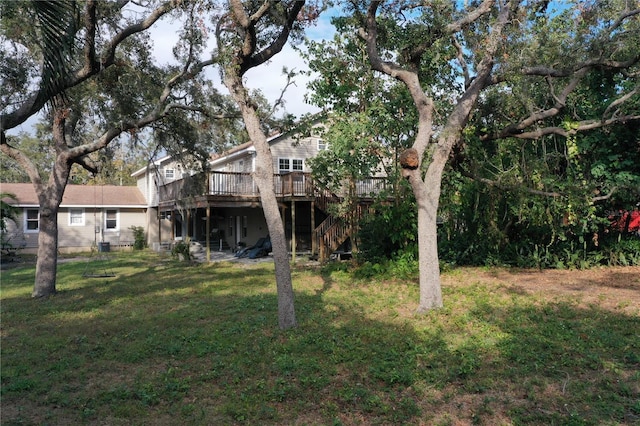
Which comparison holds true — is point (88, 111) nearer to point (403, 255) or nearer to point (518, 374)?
point (403, 255)

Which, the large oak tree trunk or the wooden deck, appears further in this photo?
the wooden deck

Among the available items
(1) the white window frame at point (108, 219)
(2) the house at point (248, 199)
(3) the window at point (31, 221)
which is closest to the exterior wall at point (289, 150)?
(2) the house at point (248, 199)

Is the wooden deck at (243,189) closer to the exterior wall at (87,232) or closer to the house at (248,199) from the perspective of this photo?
the house at (248,199)

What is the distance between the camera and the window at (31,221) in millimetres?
25109

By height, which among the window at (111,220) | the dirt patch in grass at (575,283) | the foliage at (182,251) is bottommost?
the dirt patch in grass at (575,283)

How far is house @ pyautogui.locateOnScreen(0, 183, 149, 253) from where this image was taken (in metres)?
24.9

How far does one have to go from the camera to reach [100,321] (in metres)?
8.48

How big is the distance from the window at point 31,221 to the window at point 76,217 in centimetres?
174

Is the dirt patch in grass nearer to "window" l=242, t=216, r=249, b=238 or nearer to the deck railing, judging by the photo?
the deck railing

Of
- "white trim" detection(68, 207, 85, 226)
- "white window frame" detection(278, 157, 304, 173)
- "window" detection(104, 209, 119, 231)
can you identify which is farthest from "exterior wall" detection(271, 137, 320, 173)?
"white trim" detection(68, 207, 85, 226)

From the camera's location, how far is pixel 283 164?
72.9 ft

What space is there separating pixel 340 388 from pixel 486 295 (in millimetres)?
5573

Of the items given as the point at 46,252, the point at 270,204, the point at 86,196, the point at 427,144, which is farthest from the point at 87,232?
the point at 427,144

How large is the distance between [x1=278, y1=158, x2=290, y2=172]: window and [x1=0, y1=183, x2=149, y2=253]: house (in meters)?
11.2
